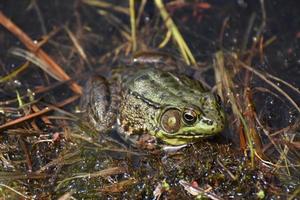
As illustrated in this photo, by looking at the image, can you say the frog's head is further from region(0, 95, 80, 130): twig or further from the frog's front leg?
region(0, 95, 80, 130): twig

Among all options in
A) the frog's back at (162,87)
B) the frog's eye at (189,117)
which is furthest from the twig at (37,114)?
the frog's eye at (189,117)

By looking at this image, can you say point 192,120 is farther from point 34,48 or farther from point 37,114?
point 34,48

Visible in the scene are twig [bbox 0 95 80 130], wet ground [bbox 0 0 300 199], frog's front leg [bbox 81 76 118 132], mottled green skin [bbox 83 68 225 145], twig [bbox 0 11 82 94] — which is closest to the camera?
wet ground [bbox 0 0 300 199]

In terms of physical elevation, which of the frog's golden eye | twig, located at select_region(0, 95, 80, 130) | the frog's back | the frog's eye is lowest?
twig, located at select_region(0, 95, 80, 130)

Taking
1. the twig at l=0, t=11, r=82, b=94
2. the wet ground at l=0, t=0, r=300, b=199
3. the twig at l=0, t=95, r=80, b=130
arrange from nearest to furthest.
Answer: the wet ground at l=0, t=0, r=300, b=199 < the twig at l=0, t=95, r=80, b=130 < the twig at l=0, t=11, r=82, b=94

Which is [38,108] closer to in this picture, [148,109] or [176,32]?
[148,109]

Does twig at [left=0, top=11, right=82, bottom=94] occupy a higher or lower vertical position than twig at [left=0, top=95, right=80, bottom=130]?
higher

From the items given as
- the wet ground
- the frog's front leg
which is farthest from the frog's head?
the frog's front leg

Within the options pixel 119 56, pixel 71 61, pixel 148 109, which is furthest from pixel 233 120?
pixel 71 61
